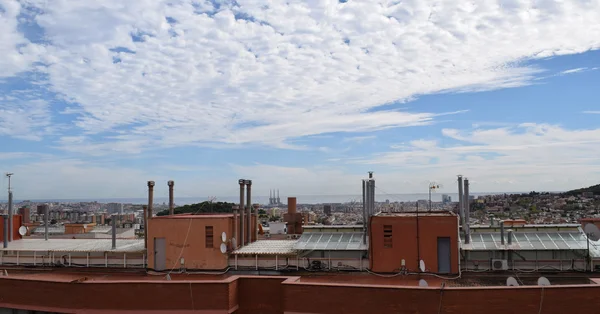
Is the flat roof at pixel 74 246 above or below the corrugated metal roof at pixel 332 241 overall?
below

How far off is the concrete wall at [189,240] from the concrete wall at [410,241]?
21.6 ft


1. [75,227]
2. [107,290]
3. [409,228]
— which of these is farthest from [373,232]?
[75,227]

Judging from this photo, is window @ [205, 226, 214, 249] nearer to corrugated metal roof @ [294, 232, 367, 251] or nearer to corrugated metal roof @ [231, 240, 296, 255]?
corrugated metal roof @ [231, 240, 296, 255]

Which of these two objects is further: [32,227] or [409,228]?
[32,227]

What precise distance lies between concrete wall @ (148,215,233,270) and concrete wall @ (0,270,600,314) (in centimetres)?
563

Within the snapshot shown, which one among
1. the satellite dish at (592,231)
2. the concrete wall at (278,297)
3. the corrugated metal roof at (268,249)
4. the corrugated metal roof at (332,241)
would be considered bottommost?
the concrete wall at (278,297)

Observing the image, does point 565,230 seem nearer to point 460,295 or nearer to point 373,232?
point 373,232

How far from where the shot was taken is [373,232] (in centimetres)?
1994

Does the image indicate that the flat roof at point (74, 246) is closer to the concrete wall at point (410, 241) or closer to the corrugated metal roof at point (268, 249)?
the corrugated metal roof at point (268, 249)

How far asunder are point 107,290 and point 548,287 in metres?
12.9

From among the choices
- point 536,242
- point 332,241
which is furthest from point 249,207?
point 536,242

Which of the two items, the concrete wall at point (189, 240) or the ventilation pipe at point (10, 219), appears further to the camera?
the ventilation pipe at point (10, 219)

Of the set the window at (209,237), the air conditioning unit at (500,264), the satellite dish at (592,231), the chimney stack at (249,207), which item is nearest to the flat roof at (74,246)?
the window at (209,237)

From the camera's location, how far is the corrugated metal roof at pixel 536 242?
63.7 feet
